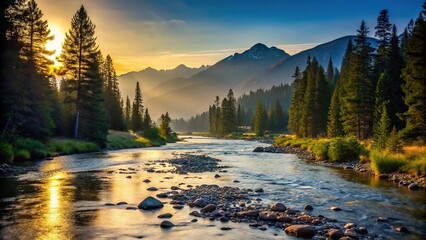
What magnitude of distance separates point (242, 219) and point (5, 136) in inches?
1163

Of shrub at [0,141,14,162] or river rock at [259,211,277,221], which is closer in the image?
river rock at [259,211,277,221]

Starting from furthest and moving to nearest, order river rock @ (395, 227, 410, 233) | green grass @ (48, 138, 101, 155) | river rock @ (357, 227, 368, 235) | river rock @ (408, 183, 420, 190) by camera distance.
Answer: green grass @ (48, 138, 101, 155) < river rock @ (408, 183, 420, 190) < river rock @ (395, 227, 410, 233) < river rock @ (357, 227, 368, 235)

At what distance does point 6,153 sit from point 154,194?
61.5ft

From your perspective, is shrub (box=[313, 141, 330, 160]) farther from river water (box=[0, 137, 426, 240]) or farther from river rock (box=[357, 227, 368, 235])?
river rock (box=[357, 227, 368, 235])

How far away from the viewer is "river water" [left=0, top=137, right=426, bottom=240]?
12.2 meters

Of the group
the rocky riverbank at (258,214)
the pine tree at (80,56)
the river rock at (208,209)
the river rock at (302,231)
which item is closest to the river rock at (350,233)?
the rocky riverbank at (258,214)

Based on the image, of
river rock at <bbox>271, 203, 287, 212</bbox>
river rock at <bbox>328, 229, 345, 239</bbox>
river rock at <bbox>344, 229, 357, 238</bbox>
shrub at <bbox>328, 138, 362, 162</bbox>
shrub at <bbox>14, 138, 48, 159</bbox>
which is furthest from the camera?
shrub at <bbox>328, 138, 362, 162</bbox>

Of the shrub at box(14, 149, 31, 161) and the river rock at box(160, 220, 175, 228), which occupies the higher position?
the shrub at box(14, 149, 31, 161)

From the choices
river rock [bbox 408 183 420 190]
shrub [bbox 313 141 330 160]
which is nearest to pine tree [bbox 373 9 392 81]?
shrub [bbox 313 141 330 160]

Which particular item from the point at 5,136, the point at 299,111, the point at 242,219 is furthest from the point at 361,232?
the point at 299,111

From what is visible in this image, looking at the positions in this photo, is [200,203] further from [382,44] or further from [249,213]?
[382,44]

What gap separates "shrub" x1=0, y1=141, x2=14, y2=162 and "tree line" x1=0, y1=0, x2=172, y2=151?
104 inches

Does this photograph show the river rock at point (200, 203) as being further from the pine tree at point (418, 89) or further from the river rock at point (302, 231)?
the pine tree at point (418, 89)

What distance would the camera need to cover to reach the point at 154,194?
63.0 feet
